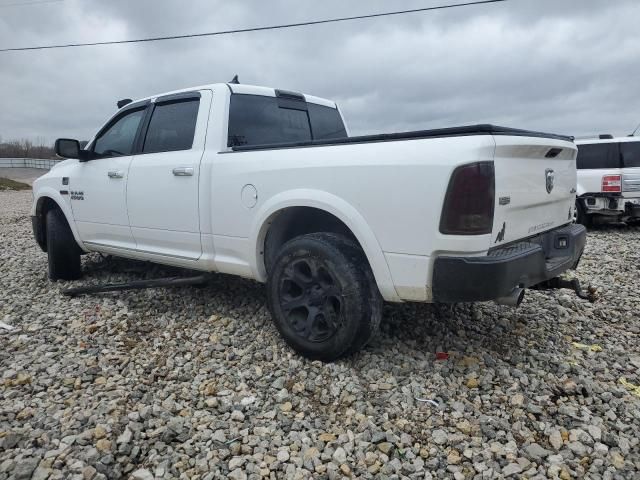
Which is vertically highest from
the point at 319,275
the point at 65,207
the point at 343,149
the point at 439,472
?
the point at 343,149

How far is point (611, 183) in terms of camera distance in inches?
347

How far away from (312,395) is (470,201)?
1.42 metres

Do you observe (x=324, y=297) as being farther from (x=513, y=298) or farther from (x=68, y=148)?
(x=68, y=148)

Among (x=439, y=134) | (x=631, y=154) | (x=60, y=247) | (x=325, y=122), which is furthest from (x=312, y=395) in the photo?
(x=631, y=154)

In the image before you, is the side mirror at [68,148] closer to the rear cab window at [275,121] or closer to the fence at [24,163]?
the rear cab window at [275,121]

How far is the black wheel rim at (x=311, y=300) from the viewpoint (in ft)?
Result: 9.80

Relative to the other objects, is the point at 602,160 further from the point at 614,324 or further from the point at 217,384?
the point at 217,384

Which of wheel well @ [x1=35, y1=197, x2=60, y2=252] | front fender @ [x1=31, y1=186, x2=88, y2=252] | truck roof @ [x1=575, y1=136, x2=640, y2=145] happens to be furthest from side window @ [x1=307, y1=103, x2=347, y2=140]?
truck roof @ [x1=575, y1=136, x2=640, y2=145]

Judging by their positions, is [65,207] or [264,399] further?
[65,207]

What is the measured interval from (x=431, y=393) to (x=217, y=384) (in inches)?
50.2

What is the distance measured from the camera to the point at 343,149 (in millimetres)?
2869

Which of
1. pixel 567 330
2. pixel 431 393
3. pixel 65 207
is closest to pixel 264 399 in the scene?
pixel 431 393

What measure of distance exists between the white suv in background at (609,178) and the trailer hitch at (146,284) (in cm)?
792

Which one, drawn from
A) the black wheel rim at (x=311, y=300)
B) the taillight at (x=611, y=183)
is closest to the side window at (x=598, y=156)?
the taillight at (x=611, y=183)
